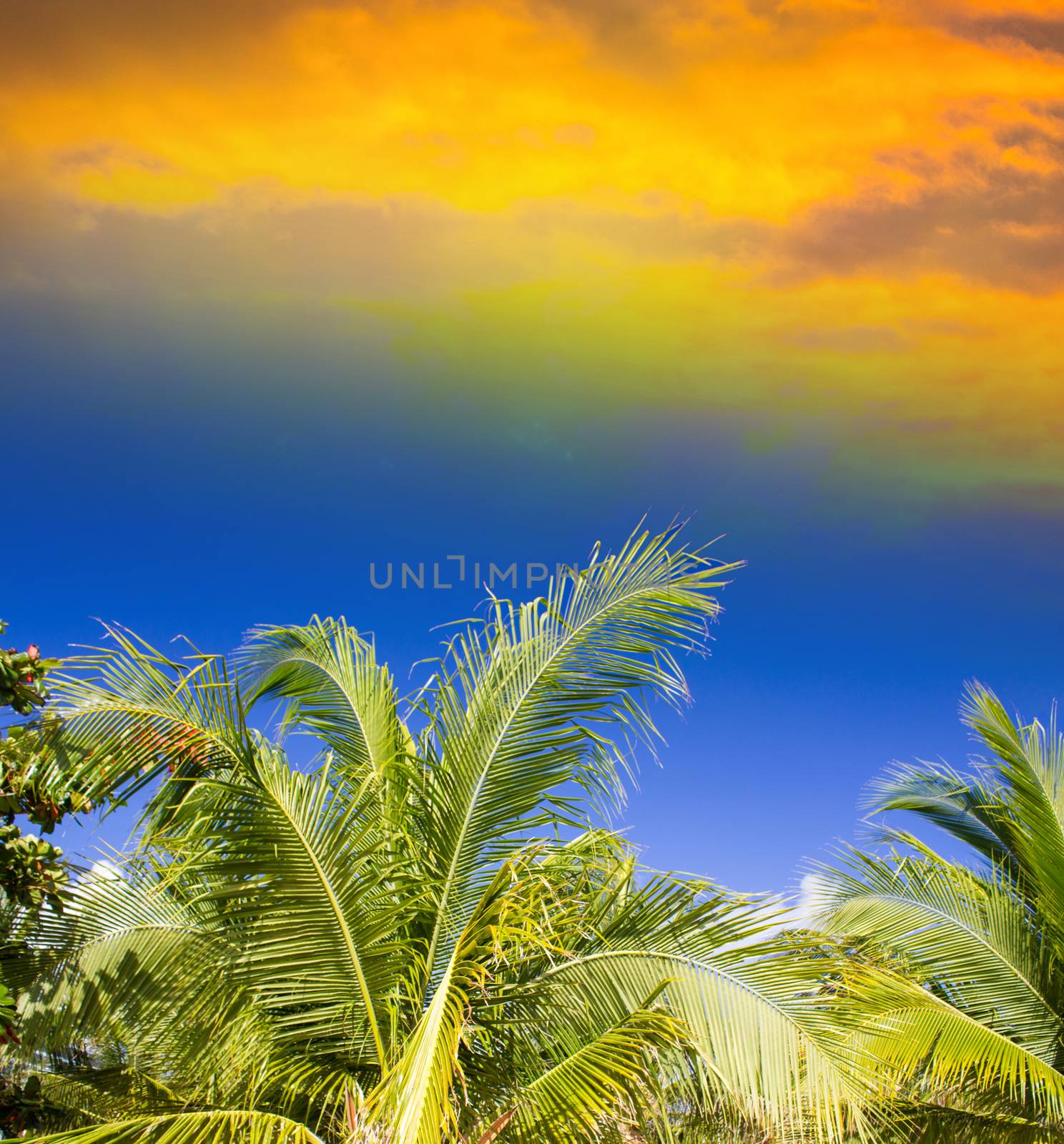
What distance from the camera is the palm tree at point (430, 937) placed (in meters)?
5.44

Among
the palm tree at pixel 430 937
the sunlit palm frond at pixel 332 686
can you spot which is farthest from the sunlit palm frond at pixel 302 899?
the sunlit palm frond at pixel 332 686

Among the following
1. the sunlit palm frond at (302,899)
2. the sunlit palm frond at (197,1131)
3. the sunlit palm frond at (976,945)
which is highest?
the sunlit palm frond at (976,945)

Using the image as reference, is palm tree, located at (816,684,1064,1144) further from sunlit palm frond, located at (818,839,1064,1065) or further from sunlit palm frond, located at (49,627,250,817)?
sunlit palm frond, located at (49,627,250,817)

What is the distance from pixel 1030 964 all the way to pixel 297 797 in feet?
23.4

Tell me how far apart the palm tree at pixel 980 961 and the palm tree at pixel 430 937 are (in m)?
1.54

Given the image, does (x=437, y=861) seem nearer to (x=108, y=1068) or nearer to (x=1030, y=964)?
(x=108, y=1068)

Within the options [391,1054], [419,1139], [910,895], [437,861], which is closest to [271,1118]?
[391,1054]

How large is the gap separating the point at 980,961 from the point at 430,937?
18.1 feet

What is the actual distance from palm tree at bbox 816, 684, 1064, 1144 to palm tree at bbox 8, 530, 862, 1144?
1.54 metres

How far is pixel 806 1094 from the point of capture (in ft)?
18.7

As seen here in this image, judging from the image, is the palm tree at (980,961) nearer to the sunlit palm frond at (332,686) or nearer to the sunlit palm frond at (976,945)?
the sunlit palm frond at (976,945)

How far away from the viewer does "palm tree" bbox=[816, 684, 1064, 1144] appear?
828 cm

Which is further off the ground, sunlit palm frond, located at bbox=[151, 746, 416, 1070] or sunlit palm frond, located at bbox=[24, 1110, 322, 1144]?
sunlit palm frond, located at bbox=[151, 746, 416, 1070]

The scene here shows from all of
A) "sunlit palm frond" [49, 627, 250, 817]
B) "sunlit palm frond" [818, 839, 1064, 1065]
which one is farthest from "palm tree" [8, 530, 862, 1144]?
"sunlit palm frond" [818, 839, 1064, 1065]
